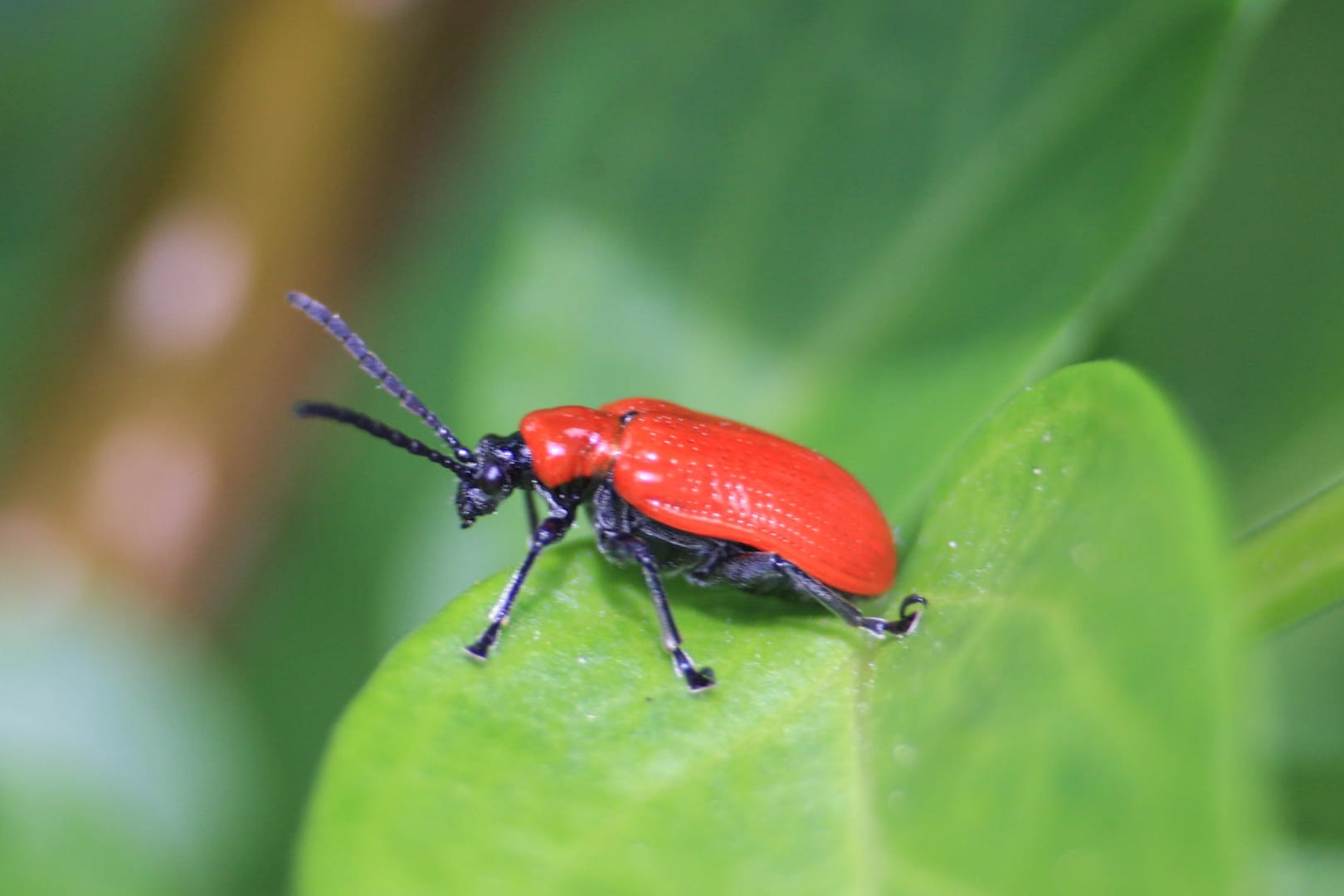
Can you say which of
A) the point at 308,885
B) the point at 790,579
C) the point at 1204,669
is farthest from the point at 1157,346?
A: the point at 308,885

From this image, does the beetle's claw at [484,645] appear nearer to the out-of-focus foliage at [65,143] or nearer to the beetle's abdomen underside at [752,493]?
the beetle's abdomen underside at [752,493]

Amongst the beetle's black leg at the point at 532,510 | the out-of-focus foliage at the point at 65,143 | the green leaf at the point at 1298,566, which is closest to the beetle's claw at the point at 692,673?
the green leaf at the point at 1298,566

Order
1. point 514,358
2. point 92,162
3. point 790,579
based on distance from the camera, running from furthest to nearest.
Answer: point 92,162, point 514,358, point 790,579

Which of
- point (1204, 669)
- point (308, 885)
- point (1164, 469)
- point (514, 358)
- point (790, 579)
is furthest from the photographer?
point (514, 358)

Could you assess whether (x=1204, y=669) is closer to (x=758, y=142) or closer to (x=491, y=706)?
(x=491, y=706)

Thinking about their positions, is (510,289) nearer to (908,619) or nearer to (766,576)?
(766,576)

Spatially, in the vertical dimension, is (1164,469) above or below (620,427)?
below

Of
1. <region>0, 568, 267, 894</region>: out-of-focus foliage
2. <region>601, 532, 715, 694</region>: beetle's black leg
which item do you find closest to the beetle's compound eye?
<region>601, 532, 715, 694</region>: beetle's black leg
